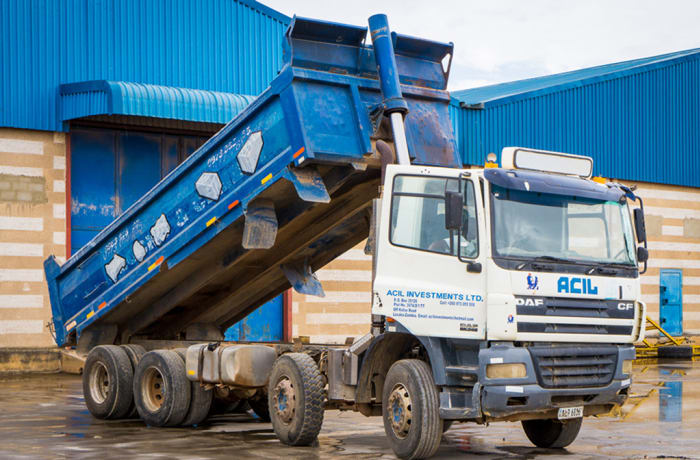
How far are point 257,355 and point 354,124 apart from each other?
286 centimetres

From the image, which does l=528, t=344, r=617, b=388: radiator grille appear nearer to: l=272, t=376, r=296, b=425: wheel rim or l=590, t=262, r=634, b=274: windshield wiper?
l=590, t=262, r=634, b=274: windshield wiper

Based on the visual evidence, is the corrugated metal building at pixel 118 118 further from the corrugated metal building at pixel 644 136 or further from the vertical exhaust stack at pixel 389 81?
the vertical exhaust stack at pixel 389 81

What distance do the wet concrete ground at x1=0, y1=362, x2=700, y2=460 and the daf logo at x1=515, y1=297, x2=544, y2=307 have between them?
177cm

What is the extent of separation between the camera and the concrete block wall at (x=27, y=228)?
64.3 ft

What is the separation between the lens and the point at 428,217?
9.60 metres

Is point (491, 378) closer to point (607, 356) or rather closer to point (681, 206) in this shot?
point (607, 356)

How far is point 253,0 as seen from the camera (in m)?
22.9

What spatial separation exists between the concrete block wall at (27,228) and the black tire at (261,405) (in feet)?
27.9

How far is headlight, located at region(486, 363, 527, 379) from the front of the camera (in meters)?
8.96

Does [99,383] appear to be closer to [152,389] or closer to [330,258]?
[152,389]

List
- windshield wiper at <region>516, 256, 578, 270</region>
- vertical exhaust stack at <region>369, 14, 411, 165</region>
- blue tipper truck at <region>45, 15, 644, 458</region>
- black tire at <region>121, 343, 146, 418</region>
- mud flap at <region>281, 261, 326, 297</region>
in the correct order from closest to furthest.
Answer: windshield wiper at <region>516, 256, 578, 270</region> < blue tipper truck at <region>45, 15, 644, 458</region> < vertical exhaust stack at <region>369, 14, 411, 165</region> < black tire at <region>121, 343, 146, 418</region> < mud flap at <region>281, 261, 326, 297</region>

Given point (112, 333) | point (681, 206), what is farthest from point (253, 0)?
point (681, 206)

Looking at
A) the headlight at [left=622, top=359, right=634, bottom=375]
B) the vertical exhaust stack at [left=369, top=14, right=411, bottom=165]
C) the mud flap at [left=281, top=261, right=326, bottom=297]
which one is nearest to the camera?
the headlight at [left=622, top=359, right=634, bottom=375]

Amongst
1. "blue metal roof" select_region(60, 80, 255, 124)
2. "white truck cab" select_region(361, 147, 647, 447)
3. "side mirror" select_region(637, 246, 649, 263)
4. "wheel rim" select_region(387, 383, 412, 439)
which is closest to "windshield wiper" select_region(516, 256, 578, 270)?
"white truck cab" select_region(361, 147, 647, 447)
